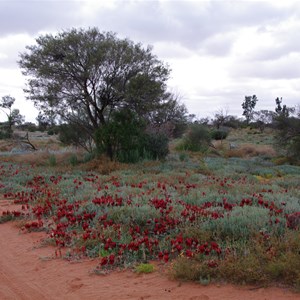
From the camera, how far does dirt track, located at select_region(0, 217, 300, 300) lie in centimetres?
443

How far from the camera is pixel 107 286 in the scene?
479 centimetres

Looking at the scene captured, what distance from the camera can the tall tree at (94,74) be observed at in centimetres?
1923

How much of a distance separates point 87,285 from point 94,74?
15631 millimetres

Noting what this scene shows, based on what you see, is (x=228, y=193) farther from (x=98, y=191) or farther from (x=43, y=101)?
(x=43, y=101)

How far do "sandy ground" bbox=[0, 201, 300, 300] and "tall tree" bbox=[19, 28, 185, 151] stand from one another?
14.1 meters

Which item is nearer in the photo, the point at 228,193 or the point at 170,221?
the point at 170,221

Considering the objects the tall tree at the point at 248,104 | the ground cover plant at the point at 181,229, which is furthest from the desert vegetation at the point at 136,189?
the tall tree at the point at 248,104

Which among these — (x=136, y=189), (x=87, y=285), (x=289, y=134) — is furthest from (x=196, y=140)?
(x=87, y=285)

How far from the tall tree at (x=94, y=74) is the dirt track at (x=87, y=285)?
14141mm

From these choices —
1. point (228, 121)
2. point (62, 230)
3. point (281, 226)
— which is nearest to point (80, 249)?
point (62, 230)

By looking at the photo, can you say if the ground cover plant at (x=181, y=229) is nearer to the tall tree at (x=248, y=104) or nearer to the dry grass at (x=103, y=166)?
the dry grass at (x=103, y=166)

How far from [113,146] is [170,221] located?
13262 mm

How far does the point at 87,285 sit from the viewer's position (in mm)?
4848

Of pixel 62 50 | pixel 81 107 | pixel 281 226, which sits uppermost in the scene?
pixel 62 50
